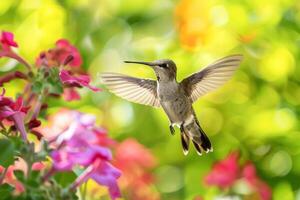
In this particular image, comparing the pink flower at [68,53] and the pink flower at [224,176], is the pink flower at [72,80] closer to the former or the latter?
the pink flower at [68,53]

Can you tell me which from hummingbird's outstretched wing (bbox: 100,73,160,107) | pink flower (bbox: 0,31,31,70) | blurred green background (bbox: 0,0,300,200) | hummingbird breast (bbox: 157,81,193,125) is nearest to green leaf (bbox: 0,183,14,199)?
pink flower (bbox: 0,31,31,70)

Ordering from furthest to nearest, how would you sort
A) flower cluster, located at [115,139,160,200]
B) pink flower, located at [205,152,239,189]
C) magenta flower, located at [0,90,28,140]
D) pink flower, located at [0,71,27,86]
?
flower cluster, located at [115,139,160,200]
pink flower, located at [205,152,239,189]
pink flower, located at [0,71,27,86]
magenta flower, located at [0,90,28,140]

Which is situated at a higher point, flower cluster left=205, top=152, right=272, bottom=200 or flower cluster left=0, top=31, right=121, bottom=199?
flower cluster left=0, top=31, right=121, bottom=199

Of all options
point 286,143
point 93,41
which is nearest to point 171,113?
point 286,143

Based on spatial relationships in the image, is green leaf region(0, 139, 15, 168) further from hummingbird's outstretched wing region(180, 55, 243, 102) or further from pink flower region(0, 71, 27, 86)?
hummingbird's outstretched wing region(180, 55, 243, 102)

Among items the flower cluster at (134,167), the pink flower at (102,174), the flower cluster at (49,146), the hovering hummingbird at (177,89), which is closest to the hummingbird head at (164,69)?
the hovering hummingbird at (177,89)

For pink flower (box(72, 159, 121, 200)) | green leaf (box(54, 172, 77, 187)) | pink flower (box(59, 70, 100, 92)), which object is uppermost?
pink flower (box(59, 70, 100, 92))

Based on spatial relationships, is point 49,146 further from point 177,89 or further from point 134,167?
point 134,167
